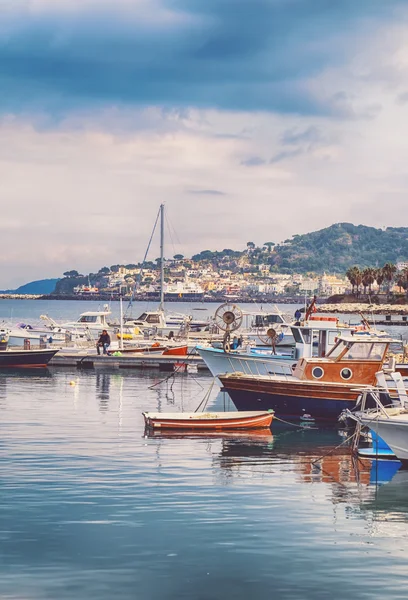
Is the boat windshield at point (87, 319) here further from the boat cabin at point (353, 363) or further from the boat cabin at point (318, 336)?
the boat cabin at point (353, 363)

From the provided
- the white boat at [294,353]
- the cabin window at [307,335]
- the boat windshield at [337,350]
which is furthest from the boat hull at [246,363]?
the boat windshield at [337,350]

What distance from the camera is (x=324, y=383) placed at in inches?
1336

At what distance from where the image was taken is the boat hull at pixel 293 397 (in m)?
34.0

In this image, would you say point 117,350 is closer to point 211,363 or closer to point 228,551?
point 211,363

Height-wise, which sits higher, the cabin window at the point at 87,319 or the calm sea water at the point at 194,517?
the cabin window at the point at 87,319

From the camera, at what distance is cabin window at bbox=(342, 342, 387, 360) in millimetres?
34375

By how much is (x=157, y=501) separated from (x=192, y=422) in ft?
34.9

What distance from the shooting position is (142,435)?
31016 millimetres

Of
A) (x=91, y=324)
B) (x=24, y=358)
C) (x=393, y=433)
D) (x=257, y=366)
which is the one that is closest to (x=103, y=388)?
(x=257, y=366)

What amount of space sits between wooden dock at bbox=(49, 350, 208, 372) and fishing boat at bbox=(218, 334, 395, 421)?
77.4 feet

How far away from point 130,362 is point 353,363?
2692 centimetres

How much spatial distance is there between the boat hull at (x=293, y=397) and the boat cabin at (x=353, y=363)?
588mm

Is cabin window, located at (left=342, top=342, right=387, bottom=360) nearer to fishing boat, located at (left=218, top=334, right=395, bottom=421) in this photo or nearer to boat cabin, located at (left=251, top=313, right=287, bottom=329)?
fishing boat, located at (left=218, top=334, right=395, bottom=421)

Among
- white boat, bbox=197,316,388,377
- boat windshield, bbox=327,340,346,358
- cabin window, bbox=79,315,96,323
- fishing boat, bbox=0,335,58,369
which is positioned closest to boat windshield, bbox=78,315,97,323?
cabin window, bbox=79,315,96,323
